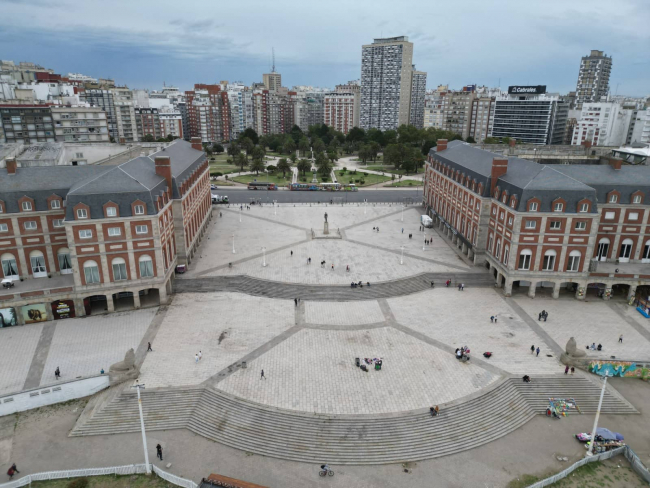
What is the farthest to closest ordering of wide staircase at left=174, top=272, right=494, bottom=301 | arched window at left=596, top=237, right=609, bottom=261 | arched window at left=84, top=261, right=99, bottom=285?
arched window at left=596, top=237, right=609, bottom=261 → wide staircase at left=174, top=272, right=494, bottom=301 → arched window at left=84, top=261, right=99, bottom=285

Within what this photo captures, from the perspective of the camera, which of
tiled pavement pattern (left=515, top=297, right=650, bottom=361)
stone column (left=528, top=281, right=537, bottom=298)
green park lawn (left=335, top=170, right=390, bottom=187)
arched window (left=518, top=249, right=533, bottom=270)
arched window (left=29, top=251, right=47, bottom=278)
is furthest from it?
green park lawn (left=335, top=170, right=390, bottom=187)

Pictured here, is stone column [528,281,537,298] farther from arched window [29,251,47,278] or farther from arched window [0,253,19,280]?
arched window [0,253,19,280]

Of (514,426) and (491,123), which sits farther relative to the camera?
(491,123)

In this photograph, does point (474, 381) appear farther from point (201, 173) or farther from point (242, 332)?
point (201, 173)

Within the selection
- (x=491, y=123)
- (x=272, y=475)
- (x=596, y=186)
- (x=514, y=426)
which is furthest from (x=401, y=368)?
(x=491, y=123)

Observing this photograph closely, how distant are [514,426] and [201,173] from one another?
2581 inches

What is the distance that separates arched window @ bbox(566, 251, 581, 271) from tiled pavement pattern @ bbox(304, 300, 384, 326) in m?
24.4

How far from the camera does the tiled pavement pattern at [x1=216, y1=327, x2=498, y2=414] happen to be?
121 feet

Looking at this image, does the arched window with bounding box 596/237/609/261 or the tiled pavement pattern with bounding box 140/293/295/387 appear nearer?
the tiled pavement pattern with bounding box 140/293/295/387

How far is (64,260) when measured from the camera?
55.4 meters

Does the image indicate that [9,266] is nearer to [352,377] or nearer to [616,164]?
[352,377]

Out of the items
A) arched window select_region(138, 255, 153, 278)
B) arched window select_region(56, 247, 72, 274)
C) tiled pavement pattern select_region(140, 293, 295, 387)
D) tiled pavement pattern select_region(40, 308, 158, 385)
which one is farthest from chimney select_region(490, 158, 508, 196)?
arched window select_region(56, 247, 72, 274)

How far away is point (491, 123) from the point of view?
18738cm

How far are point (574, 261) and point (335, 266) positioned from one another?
30.8 m
